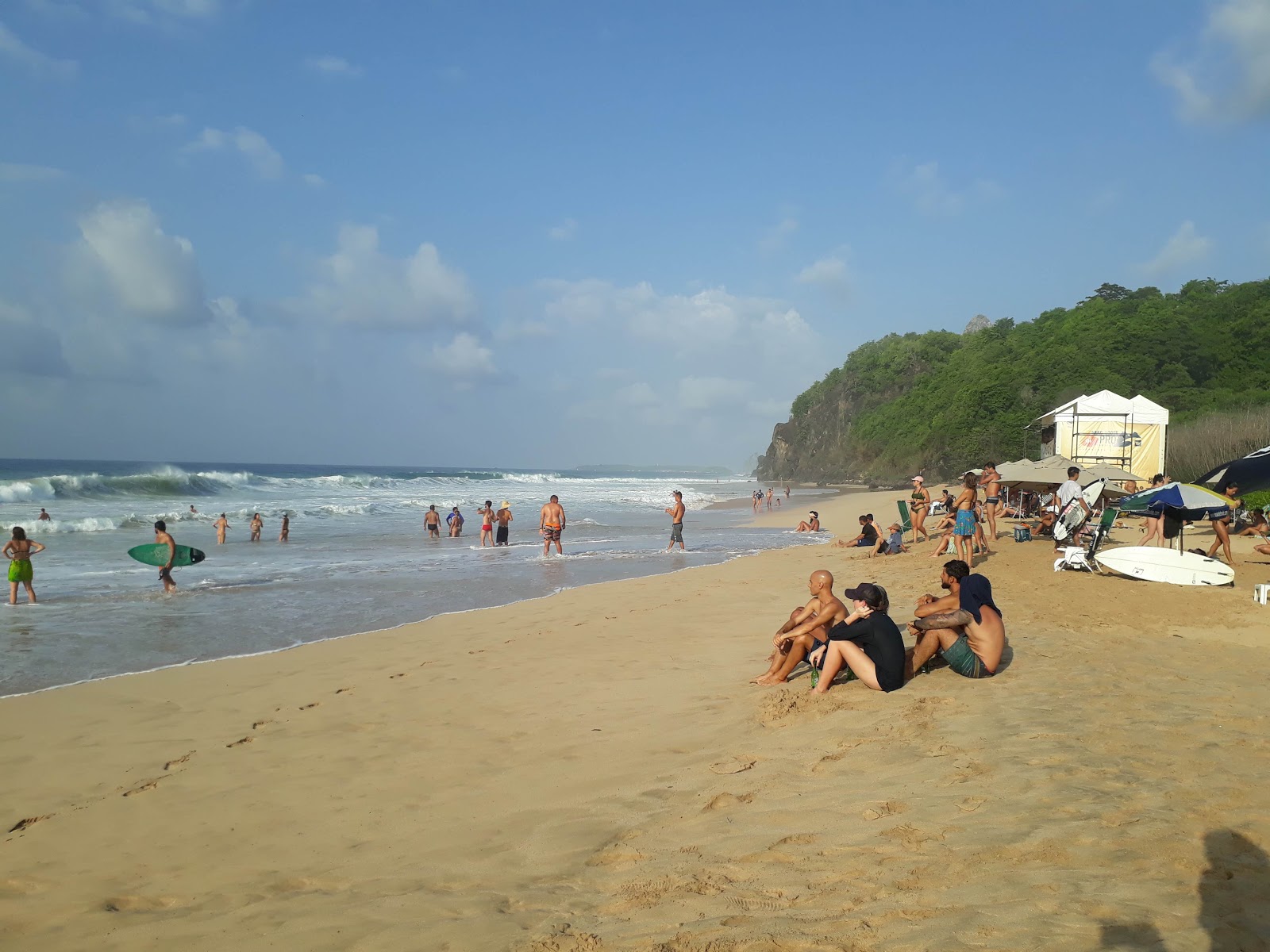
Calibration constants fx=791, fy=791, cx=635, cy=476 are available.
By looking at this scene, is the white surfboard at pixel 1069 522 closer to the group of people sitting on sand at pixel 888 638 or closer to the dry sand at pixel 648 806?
the dry sand at pixel 648 806

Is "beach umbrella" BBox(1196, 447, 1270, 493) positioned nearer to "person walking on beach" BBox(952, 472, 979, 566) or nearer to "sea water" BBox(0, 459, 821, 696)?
"person walking on beach" BBox(952, 472, 979, 566)

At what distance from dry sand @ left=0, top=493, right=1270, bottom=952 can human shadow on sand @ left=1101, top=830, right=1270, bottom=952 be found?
12mm

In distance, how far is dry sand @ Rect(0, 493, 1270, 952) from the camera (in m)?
2.90

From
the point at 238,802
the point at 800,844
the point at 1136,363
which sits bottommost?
the point at 238,802

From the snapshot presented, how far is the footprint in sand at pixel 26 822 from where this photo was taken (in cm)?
433

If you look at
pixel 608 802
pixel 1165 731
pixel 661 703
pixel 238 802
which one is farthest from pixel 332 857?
pixel 1165 731

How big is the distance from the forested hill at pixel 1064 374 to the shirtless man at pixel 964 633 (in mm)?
34853

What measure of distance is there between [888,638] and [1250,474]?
40.4 feet

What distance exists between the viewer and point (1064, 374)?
48719 mm

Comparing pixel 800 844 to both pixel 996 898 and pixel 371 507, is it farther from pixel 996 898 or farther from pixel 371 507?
pixel 371 507

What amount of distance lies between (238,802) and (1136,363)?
52.9 meters

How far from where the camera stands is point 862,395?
91.4 metres

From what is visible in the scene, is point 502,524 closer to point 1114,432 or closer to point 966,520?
point 966,520

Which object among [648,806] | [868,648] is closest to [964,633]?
[868,648]
